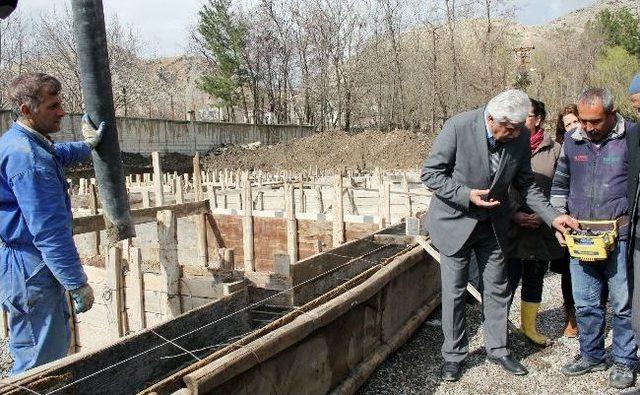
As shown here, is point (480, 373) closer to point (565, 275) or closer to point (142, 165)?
point (565, 275)

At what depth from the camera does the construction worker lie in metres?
4.28

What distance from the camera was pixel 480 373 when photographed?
469cm

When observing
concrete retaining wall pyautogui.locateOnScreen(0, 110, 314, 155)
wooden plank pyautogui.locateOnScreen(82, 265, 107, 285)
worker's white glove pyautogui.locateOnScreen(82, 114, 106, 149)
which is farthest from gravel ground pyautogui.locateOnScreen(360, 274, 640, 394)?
concrete retaining wall pyautogui.locateOnScreen(0, 110, 314, 155)

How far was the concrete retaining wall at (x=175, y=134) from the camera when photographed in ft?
83.6

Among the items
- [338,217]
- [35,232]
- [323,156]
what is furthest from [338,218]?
[323,156]

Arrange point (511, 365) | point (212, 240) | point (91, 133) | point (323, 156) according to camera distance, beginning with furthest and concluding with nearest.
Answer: point (323, 156) → point (212, 240) → point (511, 365) → point (91, 133)

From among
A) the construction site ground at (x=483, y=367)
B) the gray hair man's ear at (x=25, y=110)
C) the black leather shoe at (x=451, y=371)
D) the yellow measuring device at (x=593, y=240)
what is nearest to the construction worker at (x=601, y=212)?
the yellow measuring device at (x=593, y=240)

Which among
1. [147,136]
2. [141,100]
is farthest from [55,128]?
[141,100]

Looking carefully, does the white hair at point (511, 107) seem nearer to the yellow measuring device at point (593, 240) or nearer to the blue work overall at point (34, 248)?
the yellow measuring device at point (593, 240)

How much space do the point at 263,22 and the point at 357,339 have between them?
41022 millimetres

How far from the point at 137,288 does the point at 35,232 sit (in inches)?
90.9

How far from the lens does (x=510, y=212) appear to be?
4.82m

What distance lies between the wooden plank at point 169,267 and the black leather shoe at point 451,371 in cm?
246

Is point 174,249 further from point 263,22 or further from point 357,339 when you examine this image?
point 263,22
